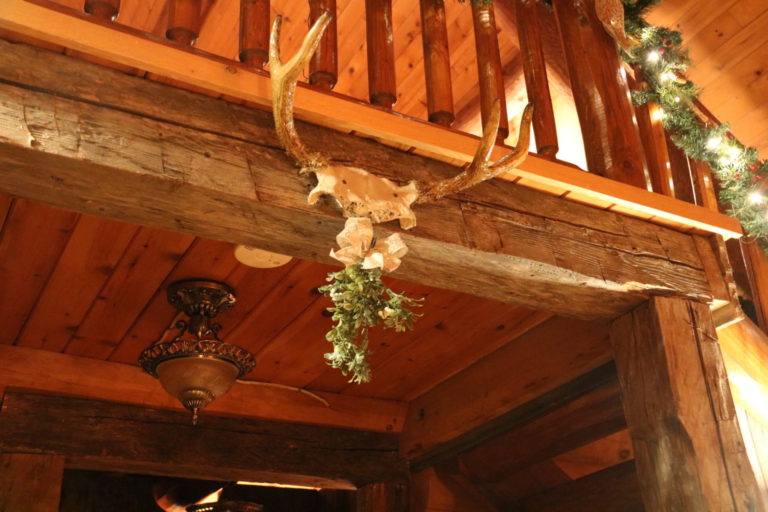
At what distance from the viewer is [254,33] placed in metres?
2.04

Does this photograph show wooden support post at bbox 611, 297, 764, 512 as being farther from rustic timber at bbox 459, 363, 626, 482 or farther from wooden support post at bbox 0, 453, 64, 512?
wooden support post at bbox 0, 453, 64, 512

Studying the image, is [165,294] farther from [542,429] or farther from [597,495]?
[597,495]

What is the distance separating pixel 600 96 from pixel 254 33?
1.14 metres

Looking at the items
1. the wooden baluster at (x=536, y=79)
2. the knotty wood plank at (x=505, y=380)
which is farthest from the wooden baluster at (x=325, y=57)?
the knotty wood plank at (x=505, y=380)

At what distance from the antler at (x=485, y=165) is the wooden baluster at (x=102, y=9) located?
82cm

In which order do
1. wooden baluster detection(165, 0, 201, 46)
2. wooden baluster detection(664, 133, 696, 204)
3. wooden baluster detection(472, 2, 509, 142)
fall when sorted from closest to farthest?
wooden baluster detection(165, 0, 201, 46) < wooden baluster detection(472, 2, 509, 142) < wooden baluster detection(664, 133, 696, 204)

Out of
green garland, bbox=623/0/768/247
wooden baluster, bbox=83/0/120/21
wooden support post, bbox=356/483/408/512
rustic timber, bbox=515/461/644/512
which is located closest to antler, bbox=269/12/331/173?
wooden baluster, bbox=83/0/120/21

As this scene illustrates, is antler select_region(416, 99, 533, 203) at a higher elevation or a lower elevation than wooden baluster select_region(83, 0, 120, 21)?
lower

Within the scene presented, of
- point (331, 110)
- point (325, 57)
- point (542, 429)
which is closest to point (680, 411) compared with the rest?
point (331, 110)

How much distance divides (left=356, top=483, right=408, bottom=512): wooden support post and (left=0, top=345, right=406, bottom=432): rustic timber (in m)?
0.25

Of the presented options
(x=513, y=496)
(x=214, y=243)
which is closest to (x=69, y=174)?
(x=214, y=243)

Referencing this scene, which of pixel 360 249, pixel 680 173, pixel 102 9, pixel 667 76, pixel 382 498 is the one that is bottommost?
pixel 382 498

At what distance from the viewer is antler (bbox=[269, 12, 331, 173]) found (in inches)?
68.4

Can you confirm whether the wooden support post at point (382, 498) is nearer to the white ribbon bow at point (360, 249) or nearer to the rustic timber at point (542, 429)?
the rustic timber at point (542, 429)
